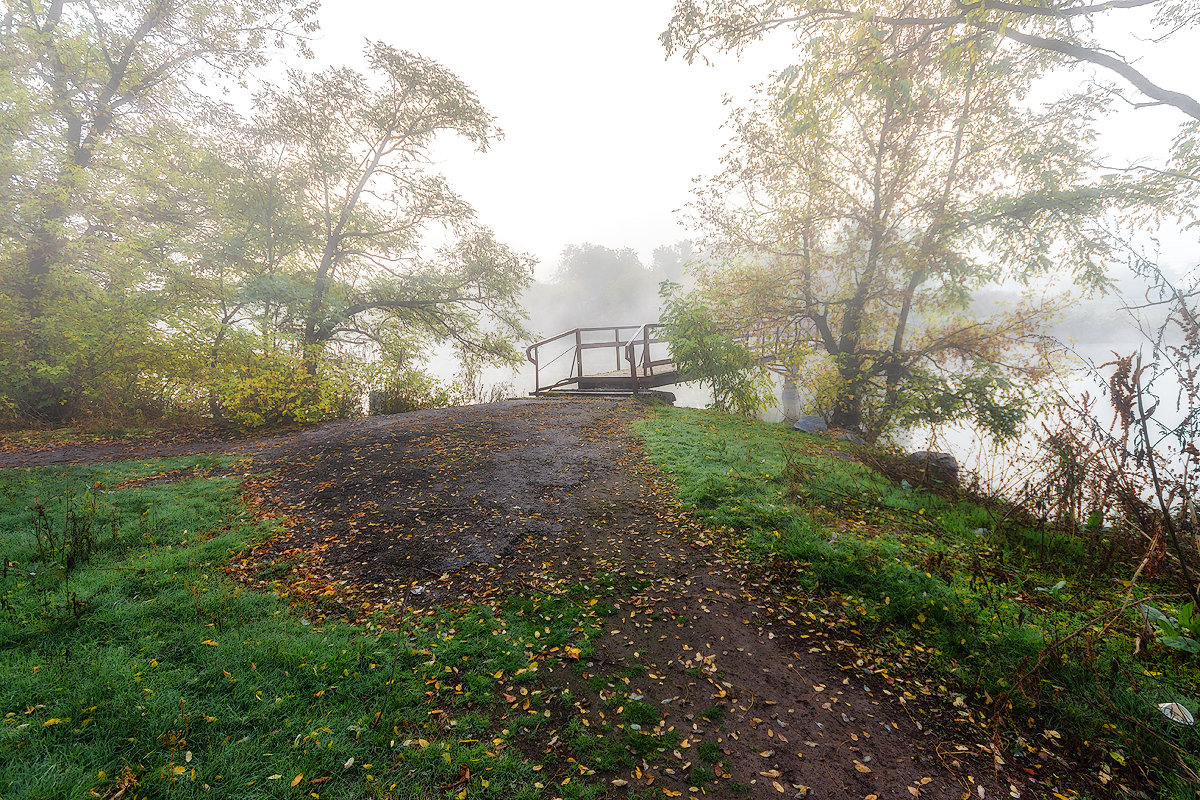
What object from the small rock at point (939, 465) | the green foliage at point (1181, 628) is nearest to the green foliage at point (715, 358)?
the small rock at point (939, 465)

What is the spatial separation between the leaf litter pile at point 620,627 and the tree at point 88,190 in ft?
21.4

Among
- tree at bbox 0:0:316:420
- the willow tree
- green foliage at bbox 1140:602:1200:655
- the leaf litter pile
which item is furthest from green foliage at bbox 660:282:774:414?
tree at bbox 0:0:316:420

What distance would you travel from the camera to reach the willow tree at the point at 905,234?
8.93 meters

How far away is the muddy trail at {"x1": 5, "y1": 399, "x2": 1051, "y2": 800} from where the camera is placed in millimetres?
2596

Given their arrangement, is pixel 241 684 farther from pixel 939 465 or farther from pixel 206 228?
pixel 206 228

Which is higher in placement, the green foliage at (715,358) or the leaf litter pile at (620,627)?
the green foliage at (715,358)

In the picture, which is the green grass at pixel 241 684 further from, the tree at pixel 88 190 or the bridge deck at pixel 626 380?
the bridge deck at pixel 626 380

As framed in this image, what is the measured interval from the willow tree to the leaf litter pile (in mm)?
7253

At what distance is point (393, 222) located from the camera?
1357cm

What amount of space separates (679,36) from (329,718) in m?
9.93

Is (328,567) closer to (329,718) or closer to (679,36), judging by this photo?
(329,718)

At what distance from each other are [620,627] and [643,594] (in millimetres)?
477

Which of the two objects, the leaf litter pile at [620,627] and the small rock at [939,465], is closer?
the leaf litter pile at [620,627]

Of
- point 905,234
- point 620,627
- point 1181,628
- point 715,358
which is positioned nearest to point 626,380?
point 715,358
